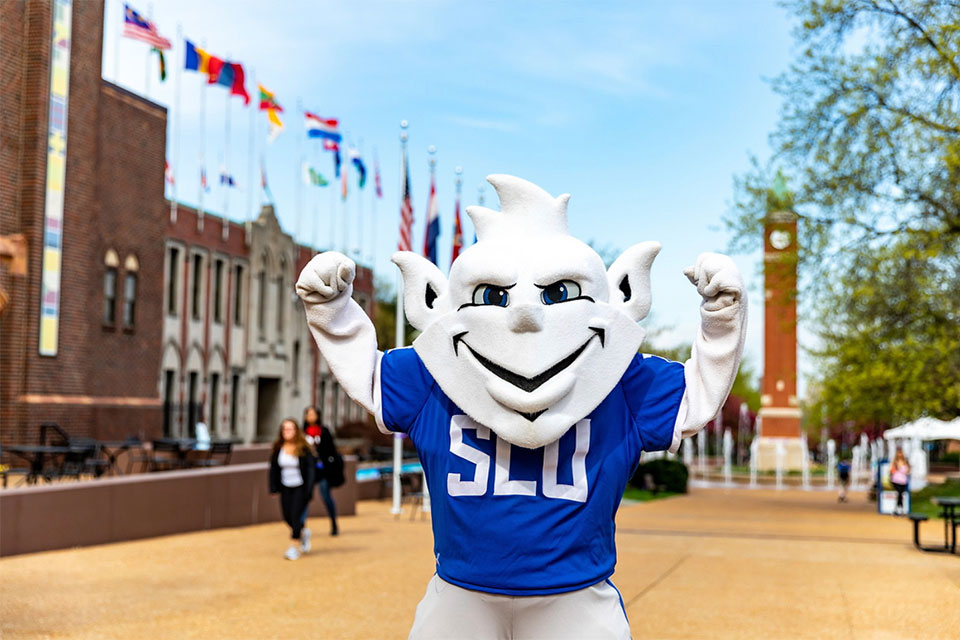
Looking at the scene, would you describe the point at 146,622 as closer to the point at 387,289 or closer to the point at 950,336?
the point at 950,336

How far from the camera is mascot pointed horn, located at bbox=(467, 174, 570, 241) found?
4.12m

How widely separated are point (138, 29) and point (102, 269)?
582 centimetres

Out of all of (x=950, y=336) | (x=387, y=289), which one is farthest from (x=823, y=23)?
(x=387, y=289)

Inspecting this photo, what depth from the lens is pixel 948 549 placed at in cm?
1404

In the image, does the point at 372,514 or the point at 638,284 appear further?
the point at 372,514

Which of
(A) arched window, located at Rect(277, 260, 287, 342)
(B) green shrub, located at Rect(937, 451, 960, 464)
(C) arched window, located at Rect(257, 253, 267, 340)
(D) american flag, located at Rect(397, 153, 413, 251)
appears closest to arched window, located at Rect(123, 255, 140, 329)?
(C) arched window, located at Rect(257, 253, 267, 340)

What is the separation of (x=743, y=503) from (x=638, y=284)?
23604 mm

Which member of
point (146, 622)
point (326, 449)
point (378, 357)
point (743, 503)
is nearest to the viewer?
point (378, 357)

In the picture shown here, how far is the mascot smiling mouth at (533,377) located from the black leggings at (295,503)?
8002 millimetres

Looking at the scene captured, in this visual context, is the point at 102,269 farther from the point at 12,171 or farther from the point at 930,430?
the point at 930,430

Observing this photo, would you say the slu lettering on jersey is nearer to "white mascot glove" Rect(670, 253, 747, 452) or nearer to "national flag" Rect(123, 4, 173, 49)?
"white mascot glove" Rect(670, 253, 747, 452)

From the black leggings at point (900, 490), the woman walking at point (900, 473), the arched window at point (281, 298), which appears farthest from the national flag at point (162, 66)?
the black leggings at point (900, 490)

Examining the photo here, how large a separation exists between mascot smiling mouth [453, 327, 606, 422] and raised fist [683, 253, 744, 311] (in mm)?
387

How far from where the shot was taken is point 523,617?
3791 millimetres
